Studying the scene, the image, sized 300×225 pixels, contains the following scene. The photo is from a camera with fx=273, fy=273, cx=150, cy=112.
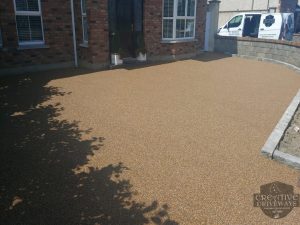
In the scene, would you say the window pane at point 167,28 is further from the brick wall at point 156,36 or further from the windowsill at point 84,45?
the windowsill at point 84,45

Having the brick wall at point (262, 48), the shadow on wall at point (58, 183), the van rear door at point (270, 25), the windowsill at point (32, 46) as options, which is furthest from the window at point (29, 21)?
the van rear door at point (270, 25)

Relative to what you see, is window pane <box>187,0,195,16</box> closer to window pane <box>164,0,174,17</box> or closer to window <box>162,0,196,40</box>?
window <box>162,0,196,40</box>

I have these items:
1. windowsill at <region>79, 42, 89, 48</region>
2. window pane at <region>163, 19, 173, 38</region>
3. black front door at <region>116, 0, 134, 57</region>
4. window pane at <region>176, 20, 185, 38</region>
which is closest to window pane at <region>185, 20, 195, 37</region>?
window pane at <region>176, 20, 185, 38</region>

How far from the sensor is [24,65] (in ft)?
32.8

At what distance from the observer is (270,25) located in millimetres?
16844

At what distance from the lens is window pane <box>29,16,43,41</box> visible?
32.7ft

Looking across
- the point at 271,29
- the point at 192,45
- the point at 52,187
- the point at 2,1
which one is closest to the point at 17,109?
the point at 52,187

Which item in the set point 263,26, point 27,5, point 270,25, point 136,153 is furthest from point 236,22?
point 136,153

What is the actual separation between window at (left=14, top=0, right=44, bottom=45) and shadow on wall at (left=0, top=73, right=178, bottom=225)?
5255 millimetres

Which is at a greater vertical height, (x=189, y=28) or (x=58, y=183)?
(x=189, y=28)

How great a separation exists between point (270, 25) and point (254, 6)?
8.64 m

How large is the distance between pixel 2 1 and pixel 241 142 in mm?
8852

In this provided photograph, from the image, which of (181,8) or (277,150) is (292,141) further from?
(181,8)

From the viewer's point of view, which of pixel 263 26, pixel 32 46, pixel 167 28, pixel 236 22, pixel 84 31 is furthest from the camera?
pixel 236 22
